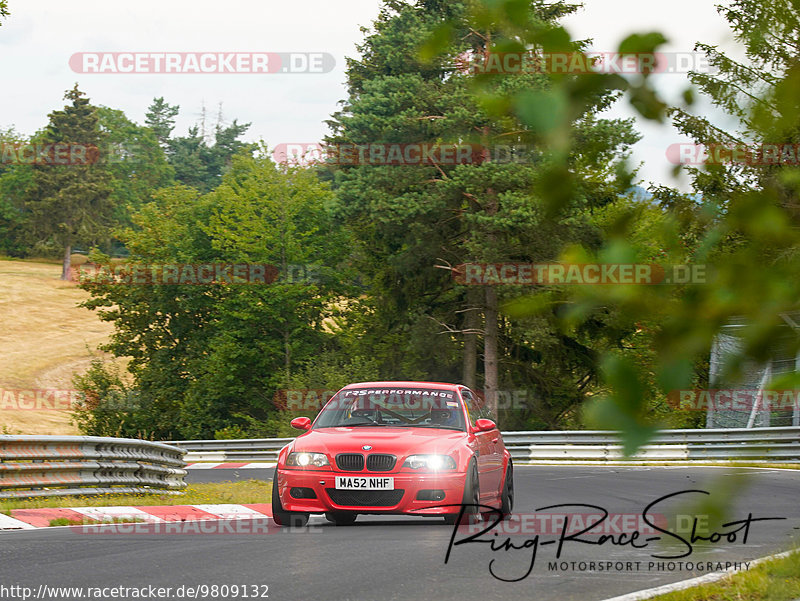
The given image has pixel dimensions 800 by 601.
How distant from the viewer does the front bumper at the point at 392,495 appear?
10500 millimetres

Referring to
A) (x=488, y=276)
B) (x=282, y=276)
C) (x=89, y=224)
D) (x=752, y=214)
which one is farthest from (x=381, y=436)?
(x=89, y=224)

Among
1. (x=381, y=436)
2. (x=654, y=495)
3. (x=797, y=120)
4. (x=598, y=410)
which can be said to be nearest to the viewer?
(x=598, y=410)

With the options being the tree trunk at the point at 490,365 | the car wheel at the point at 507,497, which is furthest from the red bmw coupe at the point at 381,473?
the tree trunk at the point at 490,365

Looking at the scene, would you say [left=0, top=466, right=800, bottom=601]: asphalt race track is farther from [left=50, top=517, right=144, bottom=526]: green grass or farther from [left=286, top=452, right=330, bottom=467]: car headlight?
[left=50, top=517, right=144, bottom=526]: green grass

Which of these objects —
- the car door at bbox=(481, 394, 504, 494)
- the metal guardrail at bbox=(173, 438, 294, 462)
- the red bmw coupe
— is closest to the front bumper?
the red bmw coupe

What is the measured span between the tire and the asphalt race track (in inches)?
6.1

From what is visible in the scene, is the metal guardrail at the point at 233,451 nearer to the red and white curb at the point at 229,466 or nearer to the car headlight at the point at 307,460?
the red and white curb at the point at 229,466

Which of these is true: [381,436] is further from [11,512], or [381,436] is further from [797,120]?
[797,120]

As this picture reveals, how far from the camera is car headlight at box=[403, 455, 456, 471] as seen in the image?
10547mm

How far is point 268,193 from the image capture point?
56.5 m

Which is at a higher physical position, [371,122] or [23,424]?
[371,122]

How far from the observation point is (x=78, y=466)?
1319 cm

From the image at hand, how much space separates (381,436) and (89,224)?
100086 millimetres

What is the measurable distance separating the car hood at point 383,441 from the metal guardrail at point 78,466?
3.25 meters
